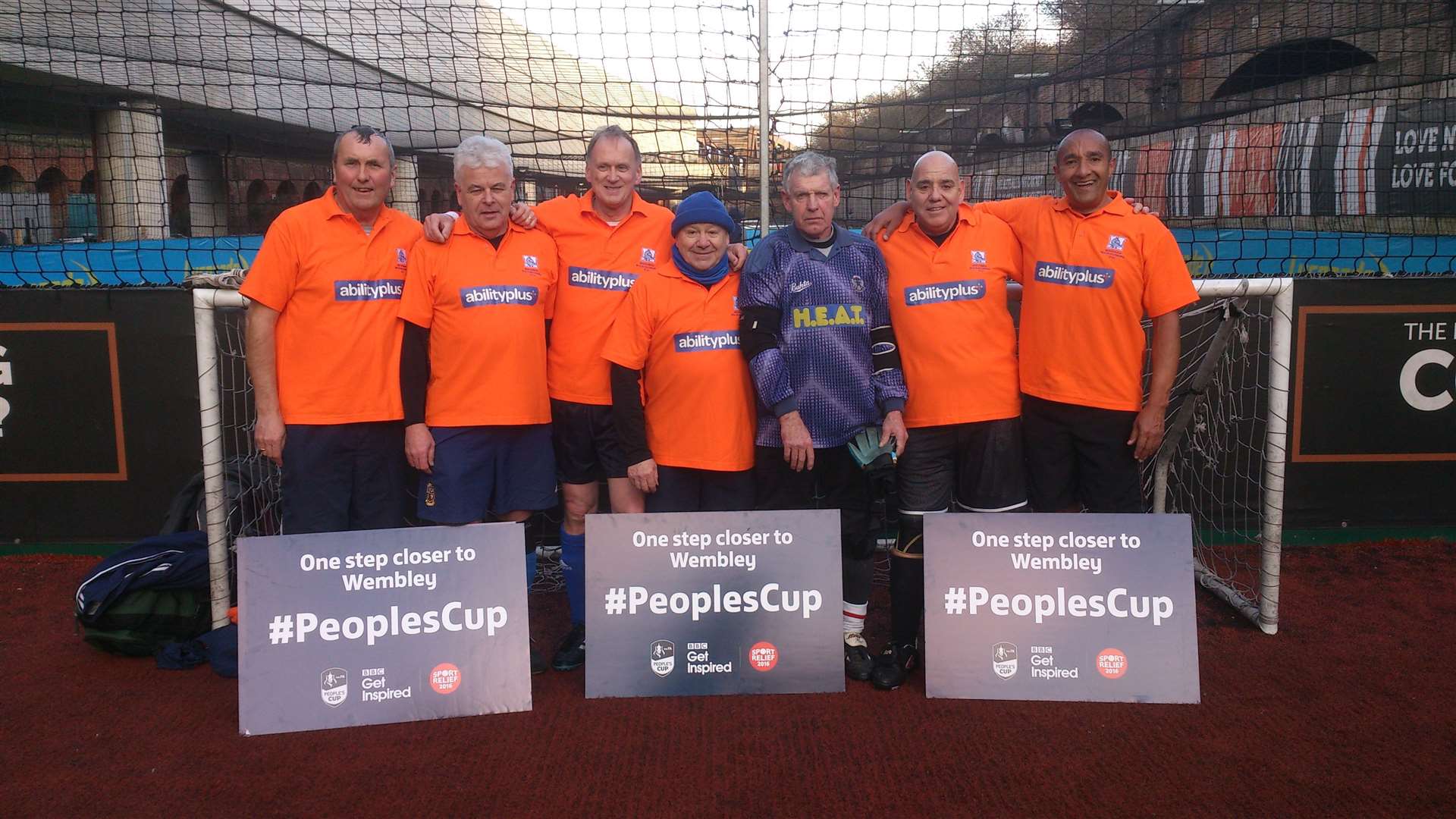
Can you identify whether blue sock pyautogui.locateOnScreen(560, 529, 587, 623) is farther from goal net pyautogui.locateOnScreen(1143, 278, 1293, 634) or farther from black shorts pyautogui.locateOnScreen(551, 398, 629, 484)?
goal net pyautogui.locateOnScreen(1143, 278, 1293, 634)

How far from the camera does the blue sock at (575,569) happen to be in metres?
3.32

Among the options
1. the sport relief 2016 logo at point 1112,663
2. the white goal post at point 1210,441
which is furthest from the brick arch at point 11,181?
the sport relief 2016 logo at point 1112,663

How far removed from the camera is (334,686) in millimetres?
2809

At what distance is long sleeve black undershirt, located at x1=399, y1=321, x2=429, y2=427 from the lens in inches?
116

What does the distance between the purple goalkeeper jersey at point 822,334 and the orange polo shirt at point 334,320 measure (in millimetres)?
1176

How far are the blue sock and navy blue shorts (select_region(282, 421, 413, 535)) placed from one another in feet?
1.91

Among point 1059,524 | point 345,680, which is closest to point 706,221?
point 1059,524

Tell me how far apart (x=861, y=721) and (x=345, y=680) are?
1573 mm

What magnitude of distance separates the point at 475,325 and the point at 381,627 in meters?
0.98

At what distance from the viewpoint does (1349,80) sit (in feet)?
29.6

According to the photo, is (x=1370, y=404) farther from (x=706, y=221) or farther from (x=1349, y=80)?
(x=1349, y=80)

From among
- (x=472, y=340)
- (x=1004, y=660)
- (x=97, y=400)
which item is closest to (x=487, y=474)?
(x=472, y=340)

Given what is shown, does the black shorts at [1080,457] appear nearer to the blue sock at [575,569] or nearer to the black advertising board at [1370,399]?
the blue sock at [575,569]

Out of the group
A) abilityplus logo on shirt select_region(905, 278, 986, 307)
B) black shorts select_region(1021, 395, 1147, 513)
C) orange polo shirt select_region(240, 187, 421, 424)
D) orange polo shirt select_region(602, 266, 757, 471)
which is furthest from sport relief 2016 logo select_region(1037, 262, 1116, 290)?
orange polo shirt select_region(240, 187, 421, 424)
